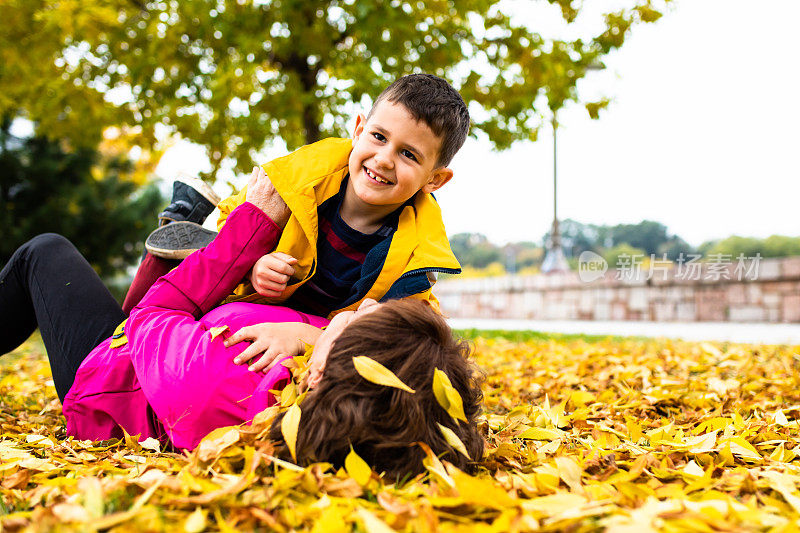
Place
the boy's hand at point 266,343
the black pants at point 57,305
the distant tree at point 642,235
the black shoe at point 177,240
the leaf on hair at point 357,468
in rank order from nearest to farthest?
the leaf on hair at point 357,468, the boy's hand at point 266,343, the black pants at point 57,305, the black shoe at point 177,240, the distant tree at point 642,235

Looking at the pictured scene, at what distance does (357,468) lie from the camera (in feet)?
4.53

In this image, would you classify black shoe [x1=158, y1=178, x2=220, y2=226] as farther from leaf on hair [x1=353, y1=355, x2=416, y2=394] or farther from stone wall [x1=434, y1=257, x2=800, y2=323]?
stone wall [x1=434, y1=257, x2=800, y2=323]

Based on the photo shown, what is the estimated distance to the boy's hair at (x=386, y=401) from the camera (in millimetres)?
1426

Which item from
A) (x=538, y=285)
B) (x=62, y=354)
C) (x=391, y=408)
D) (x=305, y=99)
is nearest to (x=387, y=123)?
(x=391, y=408)

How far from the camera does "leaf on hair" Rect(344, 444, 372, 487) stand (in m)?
1.37

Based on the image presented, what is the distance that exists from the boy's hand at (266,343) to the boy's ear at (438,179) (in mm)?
811

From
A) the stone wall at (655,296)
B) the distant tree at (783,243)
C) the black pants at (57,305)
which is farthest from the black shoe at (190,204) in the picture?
the distant tree at (783,243)

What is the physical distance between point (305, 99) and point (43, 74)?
10.9 ft

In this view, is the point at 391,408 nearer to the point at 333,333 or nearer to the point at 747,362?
the point at 333,333

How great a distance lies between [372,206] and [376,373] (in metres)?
1.01

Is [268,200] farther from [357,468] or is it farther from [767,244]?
[767,244]

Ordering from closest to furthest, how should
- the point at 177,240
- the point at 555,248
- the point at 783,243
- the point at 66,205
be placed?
the point at 177,240
the point at 66,205
the point at 555,248
the point at 783,243

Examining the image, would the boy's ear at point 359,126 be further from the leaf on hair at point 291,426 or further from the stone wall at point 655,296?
the stone wall at point 655,296

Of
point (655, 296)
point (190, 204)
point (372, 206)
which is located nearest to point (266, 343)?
point (372, 206)
